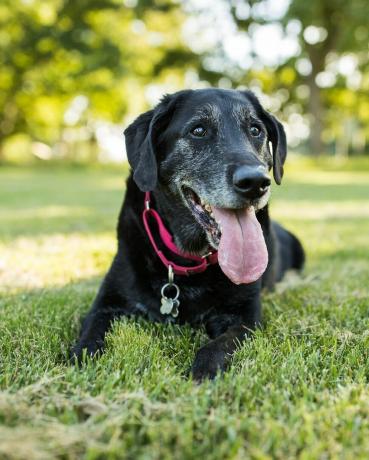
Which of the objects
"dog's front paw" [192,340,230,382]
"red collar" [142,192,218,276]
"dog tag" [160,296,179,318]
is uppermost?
"red collar" [142,192,218,276]

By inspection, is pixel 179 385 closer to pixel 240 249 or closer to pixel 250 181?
pixel 240 249

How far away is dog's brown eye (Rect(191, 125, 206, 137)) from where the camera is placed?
10.9ft

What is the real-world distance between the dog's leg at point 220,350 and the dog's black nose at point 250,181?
30.0 inches

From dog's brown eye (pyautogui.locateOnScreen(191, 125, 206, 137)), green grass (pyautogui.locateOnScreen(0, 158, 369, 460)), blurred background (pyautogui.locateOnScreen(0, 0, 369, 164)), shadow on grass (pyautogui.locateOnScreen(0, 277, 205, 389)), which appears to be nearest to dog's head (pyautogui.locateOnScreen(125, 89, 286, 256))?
dog's brown eye (pyautogui.locateOnScreen(191, 125, 206, 137))

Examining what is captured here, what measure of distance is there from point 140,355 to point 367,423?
109cm

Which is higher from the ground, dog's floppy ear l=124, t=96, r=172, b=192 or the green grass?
dog's floppy ear l=124, t=96, r=172, b=192

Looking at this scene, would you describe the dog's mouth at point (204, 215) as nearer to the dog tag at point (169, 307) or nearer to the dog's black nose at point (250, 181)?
the dog's black nose at point (250, 181)

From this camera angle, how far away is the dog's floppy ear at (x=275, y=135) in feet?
12.1

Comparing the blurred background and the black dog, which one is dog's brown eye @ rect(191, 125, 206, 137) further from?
the blurred background

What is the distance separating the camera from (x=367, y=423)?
6.24ft

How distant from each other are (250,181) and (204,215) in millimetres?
456

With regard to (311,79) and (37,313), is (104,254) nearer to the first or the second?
(37,313)

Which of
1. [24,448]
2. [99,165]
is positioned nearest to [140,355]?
[24,448]

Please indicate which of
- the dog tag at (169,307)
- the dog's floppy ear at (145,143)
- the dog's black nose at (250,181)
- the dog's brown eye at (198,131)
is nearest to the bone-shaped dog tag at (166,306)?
the dog tag at (169,307)
